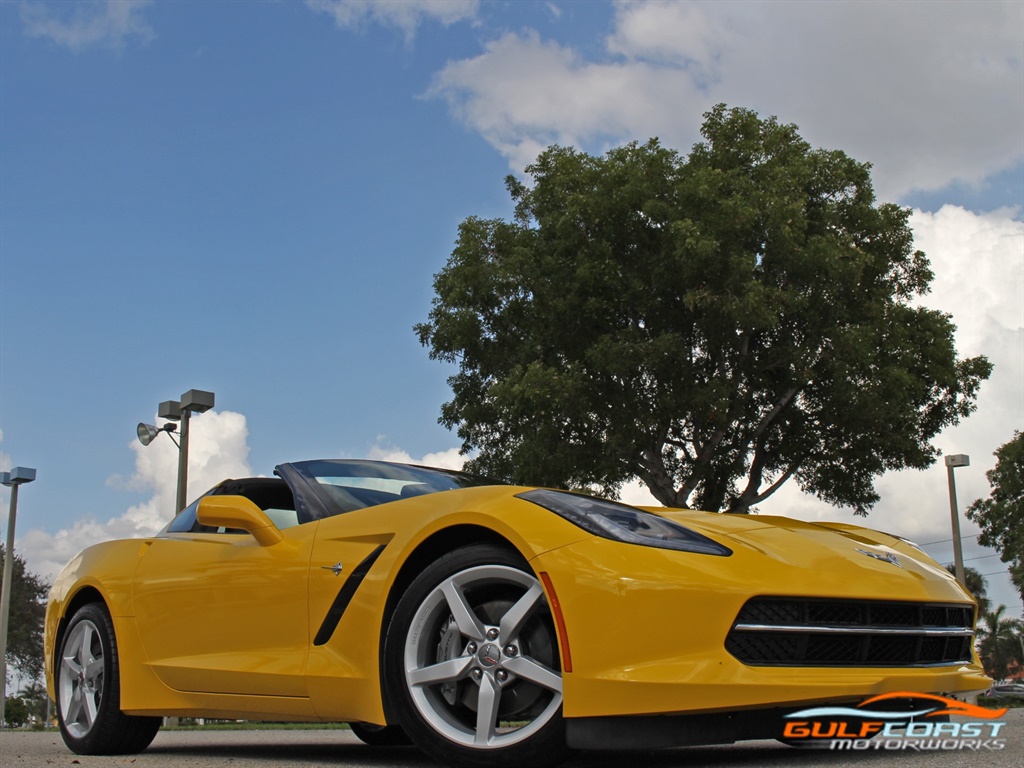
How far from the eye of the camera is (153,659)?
4438 millimetres

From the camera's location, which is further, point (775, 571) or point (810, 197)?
point (810, 197)

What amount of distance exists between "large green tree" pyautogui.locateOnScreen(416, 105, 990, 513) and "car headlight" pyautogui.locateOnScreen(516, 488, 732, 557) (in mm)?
12878

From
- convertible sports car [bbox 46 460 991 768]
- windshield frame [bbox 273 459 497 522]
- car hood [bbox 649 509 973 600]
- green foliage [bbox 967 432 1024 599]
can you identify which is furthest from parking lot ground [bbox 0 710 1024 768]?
green foliage [bbox 967 432 1024 599]

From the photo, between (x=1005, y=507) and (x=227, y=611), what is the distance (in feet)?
123

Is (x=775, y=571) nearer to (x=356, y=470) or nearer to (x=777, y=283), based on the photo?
(x=356, y=470)

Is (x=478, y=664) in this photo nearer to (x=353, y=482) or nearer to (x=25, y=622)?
(x=353, y=482)

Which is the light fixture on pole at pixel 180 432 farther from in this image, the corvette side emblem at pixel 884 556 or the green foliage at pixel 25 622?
the green foliage at pixel 25 622

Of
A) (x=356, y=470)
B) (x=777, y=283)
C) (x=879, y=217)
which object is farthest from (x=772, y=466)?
(x=356, y=470)

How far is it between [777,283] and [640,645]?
48.9ft

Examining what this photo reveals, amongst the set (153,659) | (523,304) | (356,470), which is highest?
(523,304)

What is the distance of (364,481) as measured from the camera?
14.0 ft

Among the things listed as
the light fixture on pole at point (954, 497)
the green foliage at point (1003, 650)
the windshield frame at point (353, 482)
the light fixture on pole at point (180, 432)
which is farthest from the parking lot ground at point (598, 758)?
the green foliage at point (1003, 650)

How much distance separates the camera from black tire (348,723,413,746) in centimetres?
481
